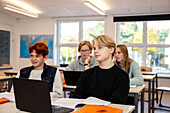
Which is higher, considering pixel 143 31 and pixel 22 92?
pixel 143 31

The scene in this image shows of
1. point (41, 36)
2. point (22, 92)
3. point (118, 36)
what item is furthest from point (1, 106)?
point (41, 36)

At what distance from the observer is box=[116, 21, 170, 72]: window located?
269 inches

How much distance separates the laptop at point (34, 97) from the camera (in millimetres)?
1179

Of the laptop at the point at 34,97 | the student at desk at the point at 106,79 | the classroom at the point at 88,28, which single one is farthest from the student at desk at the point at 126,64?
the classroom at the point at 88,28

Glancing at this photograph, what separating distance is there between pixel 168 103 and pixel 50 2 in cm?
421

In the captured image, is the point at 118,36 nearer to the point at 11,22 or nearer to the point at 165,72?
the point at 165,72

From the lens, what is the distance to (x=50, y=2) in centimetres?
589

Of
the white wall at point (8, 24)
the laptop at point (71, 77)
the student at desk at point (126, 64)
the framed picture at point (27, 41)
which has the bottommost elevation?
the laptop at point (71, 77)

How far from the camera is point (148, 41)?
7.02 meters

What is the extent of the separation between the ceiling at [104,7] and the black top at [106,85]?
13.5 ft

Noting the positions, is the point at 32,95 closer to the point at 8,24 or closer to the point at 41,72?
the point at 41,72

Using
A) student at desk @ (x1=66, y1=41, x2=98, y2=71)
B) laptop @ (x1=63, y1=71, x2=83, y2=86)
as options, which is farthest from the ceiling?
laptop @ (x1=63, y1=71, x2=83, y2=86)

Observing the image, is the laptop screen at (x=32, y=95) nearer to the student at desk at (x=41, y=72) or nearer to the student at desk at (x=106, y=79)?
the student at desk at (x=106, y=79)

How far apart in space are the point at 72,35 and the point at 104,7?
2.08m
